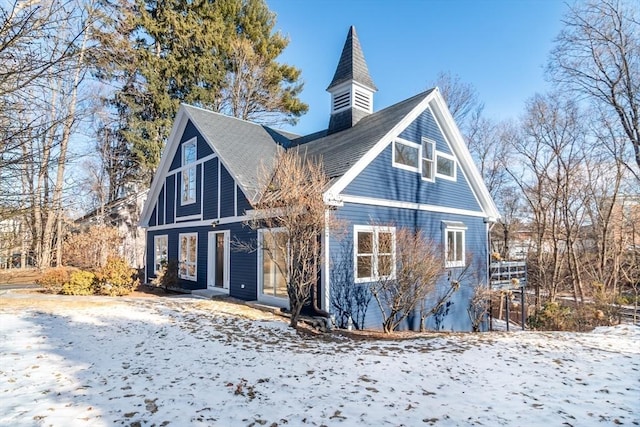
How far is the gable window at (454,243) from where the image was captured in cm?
1215

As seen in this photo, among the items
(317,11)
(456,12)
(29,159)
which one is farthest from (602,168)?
(29,159)

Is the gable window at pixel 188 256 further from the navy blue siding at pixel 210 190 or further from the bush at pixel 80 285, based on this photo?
the bush at pixel 80 285

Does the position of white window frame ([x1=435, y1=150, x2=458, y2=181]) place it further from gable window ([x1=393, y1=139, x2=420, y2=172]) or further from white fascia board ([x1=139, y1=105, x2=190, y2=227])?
white fascia board ([x1=139, y1=105, x2=190, y2=227])

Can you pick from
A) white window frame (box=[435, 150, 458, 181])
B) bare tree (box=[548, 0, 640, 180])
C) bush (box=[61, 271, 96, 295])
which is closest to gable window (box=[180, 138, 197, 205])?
bush (box=[61, 271, 96, 295])

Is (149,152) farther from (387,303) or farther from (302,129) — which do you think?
(387,303)

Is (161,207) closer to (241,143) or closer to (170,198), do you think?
(170,198)

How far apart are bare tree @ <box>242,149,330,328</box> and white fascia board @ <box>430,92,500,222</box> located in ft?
20.4

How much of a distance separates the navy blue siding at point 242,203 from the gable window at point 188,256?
3.32 metres

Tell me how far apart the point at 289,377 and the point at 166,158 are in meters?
13.3

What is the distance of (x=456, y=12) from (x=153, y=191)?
14590 mm

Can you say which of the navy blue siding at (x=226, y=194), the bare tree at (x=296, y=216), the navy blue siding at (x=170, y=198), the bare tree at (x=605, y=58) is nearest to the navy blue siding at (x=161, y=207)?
→ the navy blue siding at (x=170, y=198)

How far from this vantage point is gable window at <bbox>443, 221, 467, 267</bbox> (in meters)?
12.1

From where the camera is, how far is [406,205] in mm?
10859

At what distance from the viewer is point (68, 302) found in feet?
30.9
